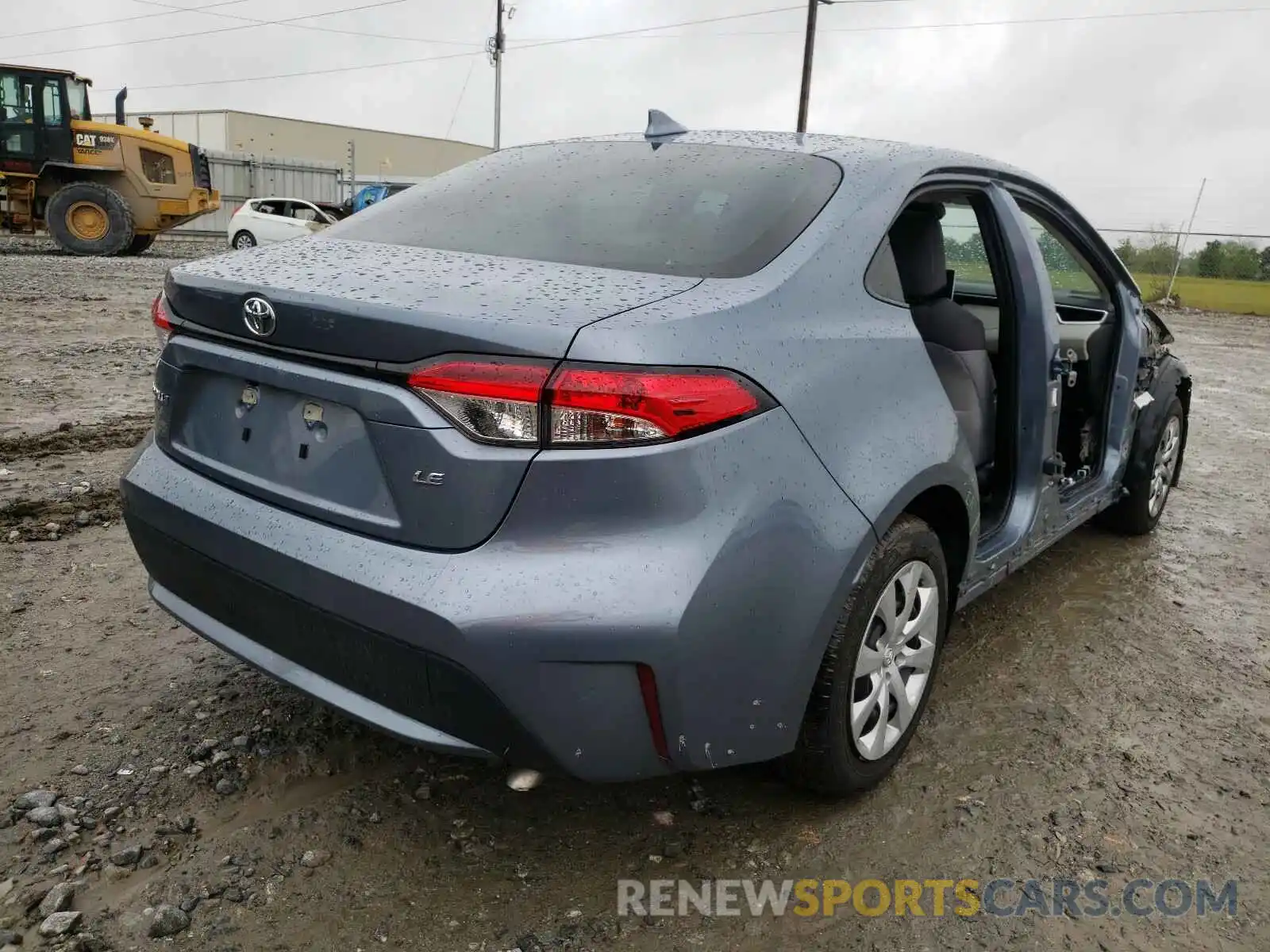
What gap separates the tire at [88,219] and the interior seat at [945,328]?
19.6 m

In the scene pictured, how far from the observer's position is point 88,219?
1922 centimetres

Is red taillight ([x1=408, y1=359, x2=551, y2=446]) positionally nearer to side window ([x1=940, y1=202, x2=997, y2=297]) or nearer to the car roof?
the car roof

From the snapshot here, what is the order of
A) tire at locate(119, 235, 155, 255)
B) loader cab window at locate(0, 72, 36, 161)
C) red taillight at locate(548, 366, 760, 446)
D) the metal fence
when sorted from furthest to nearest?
the metal fence
tire at locate(119, 235, 155, 255)
loader cab window at locate(0, 72, 36, 161)
red taillight at locate(548, 366, 760, 446)

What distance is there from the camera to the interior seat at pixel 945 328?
287 cm

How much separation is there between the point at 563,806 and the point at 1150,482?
3229mm

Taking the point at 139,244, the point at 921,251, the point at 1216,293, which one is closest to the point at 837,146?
the point at 921,251

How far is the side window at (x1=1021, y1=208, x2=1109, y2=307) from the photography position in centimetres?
345

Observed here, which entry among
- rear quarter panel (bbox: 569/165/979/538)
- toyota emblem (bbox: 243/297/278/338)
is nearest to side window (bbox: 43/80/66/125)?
toyota emblem (bbox: 243/297/278/338)

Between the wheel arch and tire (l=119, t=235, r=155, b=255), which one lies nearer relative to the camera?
the wheel arch

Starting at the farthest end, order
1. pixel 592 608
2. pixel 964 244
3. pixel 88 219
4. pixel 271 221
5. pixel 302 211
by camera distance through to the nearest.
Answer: pixel 302 211 → pixel 271 221 → pixel 88 219 → pixel 964 244 → pixel 592 608

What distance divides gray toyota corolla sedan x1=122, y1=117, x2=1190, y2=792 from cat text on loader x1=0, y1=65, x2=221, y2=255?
63.2 ft

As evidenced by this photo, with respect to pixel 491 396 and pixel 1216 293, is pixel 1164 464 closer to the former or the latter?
pixel 491 396

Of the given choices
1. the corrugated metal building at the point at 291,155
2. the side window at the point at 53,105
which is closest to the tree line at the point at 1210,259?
the corrugated metal building at the point at 291,155

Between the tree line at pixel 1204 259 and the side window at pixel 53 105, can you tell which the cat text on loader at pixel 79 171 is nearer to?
the side window at pixel 53 105
